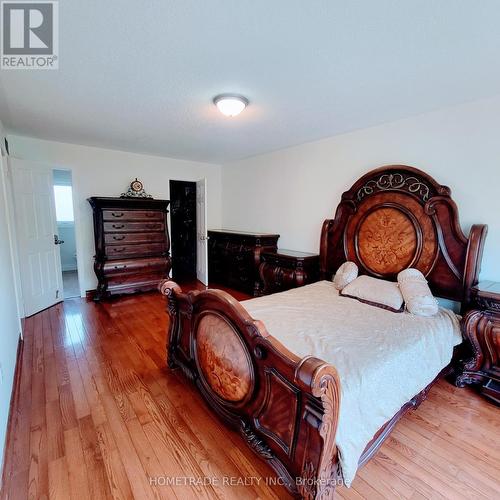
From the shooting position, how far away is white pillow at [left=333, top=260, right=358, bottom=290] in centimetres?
276

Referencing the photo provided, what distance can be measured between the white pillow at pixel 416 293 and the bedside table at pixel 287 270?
1.22 m

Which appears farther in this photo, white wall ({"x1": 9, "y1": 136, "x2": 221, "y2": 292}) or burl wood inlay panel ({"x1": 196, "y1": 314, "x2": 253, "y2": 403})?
white wall ({"x1": 9, "y1": 136, "x2": 221, "y2": 292})

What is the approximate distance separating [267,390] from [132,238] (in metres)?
3.62

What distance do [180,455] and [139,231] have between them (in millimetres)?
3459

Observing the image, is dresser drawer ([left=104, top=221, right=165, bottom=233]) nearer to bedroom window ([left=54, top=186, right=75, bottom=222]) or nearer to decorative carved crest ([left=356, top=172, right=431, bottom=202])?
bedroom window ([left=54, top=186, right=75, bottom=222])

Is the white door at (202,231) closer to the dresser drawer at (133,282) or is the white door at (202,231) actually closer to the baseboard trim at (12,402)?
the dresser drawer at (133,282)

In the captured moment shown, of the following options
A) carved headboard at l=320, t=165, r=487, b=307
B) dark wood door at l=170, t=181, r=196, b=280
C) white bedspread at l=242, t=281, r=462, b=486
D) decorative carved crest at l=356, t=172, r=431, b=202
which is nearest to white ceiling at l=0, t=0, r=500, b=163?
decorative carved crest at l=356, t=172, r=431, b=202

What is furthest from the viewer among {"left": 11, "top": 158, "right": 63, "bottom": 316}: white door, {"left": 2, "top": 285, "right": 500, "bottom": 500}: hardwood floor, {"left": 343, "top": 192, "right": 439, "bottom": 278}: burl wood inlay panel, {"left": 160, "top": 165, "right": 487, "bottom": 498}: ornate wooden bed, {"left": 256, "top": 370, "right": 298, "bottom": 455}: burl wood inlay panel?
{"left": 11, "top": 158, "right": 63, "bottom": 316}: white door

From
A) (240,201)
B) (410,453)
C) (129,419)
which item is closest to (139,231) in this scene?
(240,201)

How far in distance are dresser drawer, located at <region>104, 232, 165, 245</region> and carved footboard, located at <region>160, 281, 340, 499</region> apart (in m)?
2.65

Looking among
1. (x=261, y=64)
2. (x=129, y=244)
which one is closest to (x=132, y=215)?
(x=129, y=244)

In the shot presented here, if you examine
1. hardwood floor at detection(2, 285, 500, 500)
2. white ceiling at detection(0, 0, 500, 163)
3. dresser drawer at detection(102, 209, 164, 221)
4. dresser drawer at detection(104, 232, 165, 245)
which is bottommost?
hardwood floor at detection(2, 285, 500, 500)

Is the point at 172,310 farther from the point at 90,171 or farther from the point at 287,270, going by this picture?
the point at 90,171

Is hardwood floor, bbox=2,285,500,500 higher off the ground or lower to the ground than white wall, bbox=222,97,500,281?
lower
